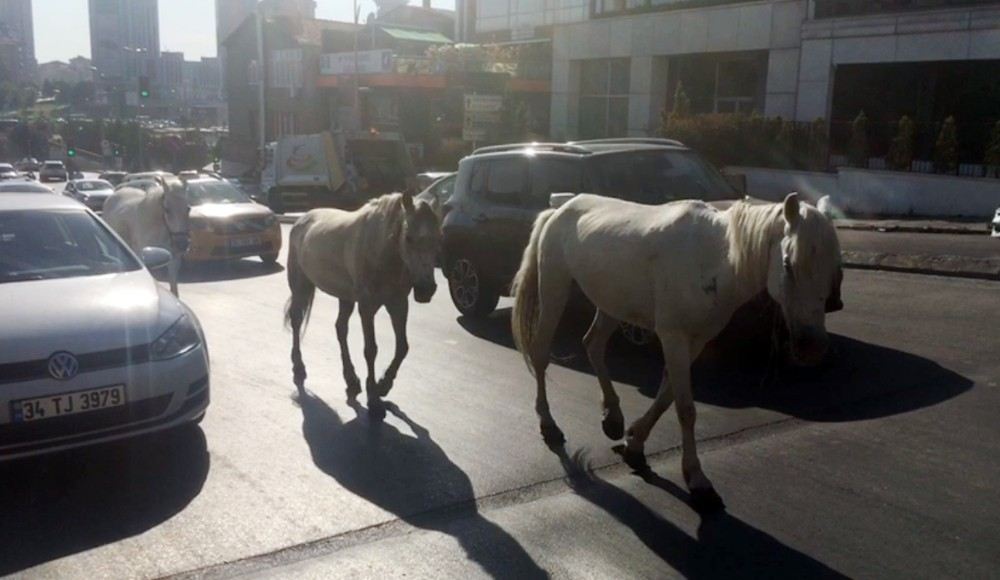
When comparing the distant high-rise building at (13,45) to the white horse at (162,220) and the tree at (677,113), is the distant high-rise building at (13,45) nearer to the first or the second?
the tree at (677,113)

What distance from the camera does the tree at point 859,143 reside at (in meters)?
22.9

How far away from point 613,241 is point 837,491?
6.68ft

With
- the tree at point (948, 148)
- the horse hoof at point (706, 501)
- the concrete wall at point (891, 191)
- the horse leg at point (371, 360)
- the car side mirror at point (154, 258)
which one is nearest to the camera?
the horse hoof at point (706, 501)

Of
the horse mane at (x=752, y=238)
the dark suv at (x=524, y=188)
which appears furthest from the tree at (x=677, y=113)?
the horse mane at (x=752, y=238)

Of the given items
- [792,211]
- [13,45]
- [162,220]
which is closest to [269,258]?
[162,220]

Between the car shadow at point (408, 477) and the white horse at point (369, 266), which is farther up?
the white horse at point (369, 266)

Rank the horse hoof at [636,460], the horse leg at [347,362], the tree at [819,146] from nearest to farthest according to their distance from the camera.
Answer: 1. the horse hoof at [636,460]
2. the horse leg at [347,362]
3. the tree at [819,146]

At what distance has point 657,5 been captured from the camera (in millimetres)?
32062

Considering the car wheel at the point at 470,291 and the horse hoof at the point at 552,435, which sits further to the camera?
the car wheel at the point at 470,291

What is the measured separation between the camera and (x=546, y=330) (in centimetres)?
652

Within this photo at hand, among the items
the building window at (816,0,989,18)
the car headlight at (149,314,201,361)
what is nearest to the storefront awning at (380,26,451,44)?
the building window at (816,0,989,18)

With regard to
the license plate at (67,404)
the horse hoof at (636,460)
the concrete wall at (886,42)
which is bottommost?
the horse hoof at (636,460)

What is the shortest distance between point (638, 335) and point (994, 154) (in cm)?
1495

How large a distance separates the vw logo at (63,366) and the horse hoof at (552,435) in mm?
3011
